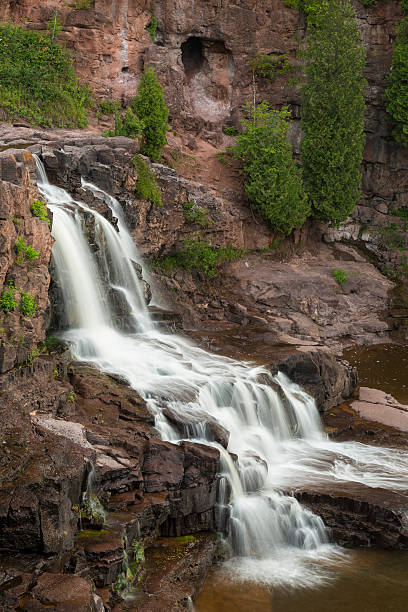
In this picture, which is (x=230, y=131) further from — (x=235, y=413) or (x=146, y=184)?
(x=235, y=413)

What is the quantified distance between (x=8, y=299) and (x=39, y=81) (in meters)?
17.6

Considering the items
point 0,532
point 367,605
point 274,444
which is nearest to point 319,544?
point 367,605

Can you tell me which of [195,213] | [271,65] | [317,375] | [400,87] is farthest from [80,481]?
[271,65]

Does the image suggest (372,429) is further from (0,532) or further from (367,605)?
(0,532)

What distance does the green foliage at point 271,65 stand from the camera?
31.7m

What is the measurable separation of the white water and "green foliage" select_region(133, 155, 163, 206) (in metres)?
3.41

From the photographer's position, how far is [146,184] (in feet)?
74.0

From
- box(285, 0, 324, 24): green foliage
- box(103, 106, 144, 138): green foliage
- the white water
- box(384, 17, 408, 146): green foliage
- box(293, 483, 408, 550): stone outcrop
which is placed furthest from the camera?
box(285, 0, 324, 24): green foliage

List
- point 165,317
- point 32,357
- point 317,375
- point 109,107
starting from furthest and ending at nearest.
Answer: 1. point 109,107
2. point 165,317
3. point 317,375
4. point 32,357

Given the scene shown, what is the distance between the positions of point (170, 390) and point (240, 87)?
2316cm

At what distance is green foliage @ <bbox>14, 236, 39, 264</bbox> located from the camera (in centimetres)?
1206

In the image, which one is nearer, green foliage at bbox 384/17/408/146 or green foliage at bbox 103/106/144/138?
green foliage at bbox 103/106/144/138

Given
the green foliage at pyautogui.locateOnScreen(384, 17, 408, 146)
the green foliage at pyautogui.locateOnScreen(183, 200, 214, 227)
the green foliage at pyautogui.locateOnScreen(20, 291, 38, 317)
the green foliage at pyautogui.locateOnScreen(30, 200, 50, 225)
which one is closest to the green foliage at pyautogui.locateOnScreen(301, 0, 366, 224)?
the green foliage at pyautogui.locateOnScreen(384, 17, 408, 146)

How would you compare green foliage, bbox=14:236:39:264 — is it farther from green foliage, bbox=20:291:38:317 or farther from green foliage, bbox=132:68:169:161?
green foliage, bbox=132:68:169:161
